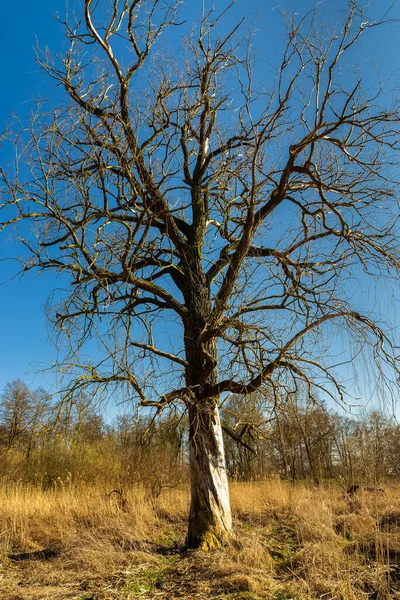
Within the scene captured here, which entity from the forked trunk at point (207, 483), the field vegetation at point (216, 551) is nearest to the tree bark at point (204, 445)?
the forked trunk at point (207, 483)

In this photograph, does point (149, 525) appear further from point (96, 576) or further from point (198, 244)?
point (198, 244)

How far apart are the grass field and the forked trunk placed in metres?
0.24

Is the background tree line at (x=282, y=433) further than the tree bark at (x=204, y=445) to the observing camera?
No

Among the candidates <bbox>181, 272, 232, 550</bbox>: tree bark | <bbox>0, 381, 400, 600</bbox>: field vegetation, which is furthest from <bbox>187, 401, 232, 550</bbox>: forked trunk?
<bbox>0, 381, 400, 600</bbox>: field vegetation

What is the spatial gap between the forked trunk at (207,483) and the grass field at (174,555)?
0.79 ft

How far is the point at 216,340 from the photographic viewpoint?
5.67 m

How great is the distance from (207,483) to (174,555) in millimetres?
910

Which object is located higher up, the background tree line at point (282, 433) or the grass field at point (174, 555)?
the background tree line at point (282, 433)

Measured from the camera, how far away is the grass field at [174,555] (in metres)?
3.61

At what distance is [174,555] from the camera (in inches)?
194

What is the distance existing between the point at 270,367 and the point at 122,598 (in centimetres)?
291

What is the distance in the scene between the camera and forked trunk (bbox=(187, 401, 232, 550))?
16.7 feet

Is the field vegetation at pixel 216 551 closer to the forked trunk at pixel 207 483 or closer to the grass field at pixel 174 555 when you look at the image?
the grass field at pixel 174 555

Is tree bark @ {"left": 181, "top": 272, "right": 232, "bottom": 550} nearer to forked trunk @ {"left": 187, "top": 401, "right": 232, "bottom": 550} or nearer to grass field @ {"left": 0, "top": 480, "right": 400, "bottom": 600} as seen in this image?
forked trunk @ {"left": 187, "top": 401, "right": 232, "bottom": 550}
